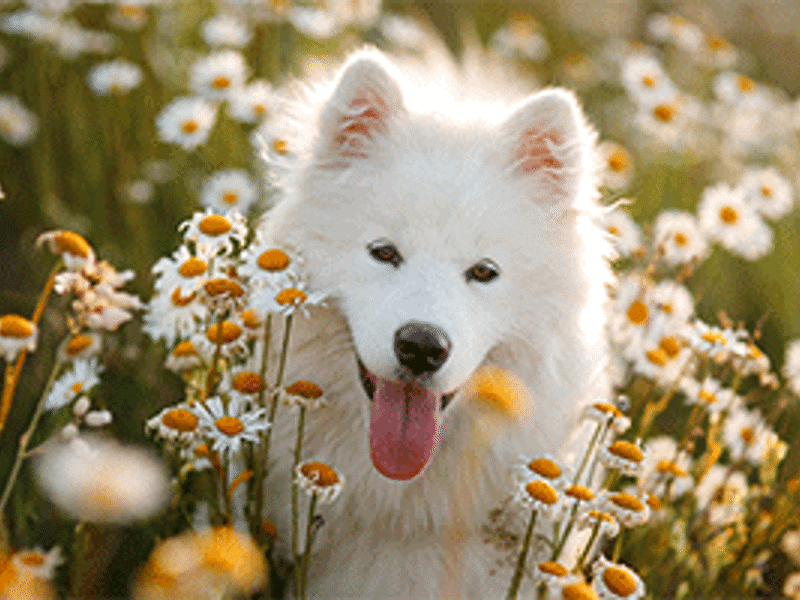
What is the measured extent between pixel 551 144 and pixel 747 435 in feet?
4.32

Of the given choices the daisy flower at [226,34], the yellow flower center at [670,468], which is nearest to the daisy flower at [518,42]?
the daisy flower at [226,34]

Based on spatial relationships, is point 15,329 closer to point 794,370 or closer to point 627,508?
point 627,508

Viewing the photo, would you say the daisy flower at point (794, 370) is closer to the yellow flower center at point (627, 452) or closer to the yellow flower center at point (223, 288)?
the yellow flower center at point (627, 452)

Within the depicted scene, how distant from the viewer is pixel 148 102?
493cm

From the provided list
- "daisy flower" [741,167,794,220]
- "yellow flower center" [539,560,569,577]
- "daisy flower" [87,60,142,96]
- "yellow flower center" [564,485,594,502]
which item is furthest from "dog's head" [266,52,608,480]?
"daisy flower" [87,60,142,96]

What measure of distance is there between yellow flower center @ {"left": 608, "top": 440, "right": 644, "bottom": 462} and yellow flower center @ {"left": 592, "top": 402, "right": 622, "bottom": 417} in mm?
174

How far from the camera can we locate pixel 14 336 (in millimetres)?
1734

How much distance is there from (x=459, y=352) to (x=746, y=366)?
3.65 ft

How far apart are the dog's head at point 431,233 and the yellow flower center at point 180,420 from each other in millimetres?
508

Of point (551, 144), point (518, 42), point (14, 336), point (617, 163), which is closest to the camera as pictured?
point (14, 336)

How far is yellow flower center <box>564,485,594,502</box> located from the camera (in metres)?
1.79

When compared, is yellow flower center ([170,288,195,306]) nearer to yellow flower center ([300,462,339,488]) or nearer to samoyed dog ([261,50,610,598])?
samoyed dog ([261,50,610,598])

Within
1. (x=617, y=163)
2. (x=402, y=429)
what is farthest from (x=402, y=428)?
(x=617, y=163)

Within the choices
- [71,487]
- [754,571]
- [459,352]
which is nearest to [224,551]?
[71,487]
